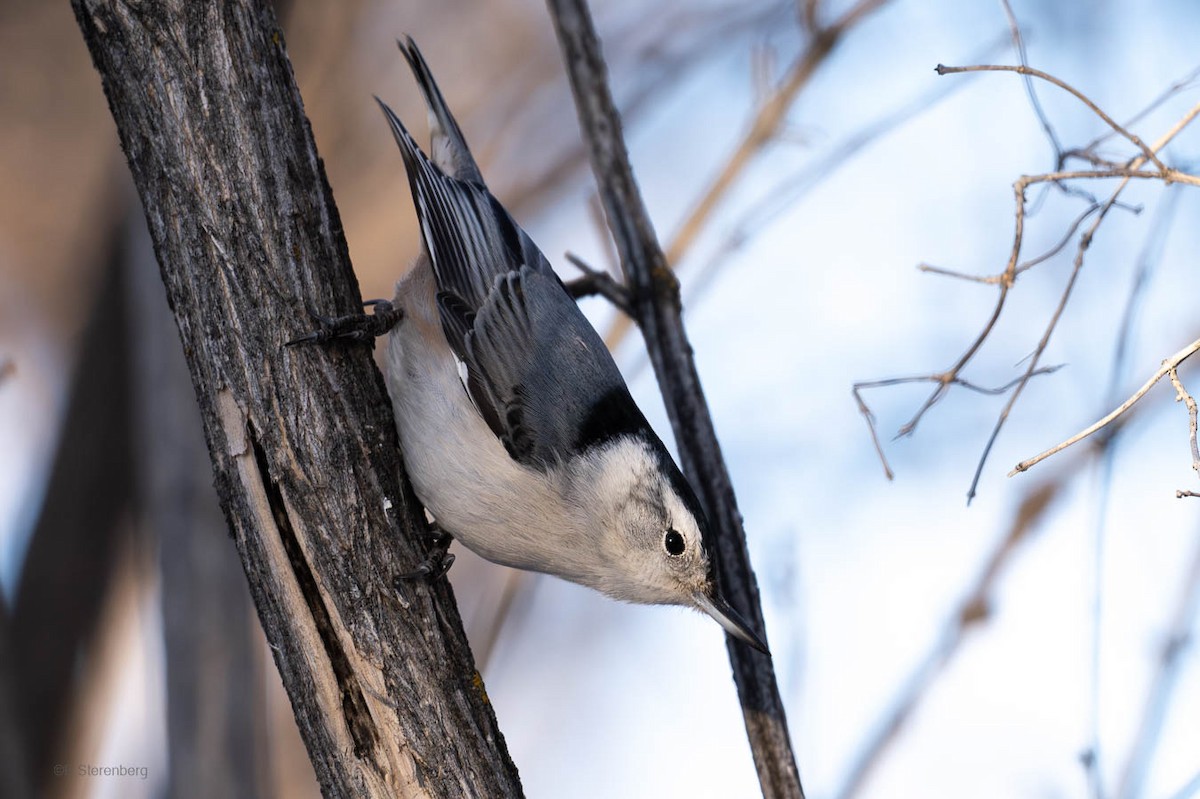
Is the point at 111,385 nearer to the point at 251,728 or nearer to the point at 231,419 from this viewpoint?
the point at 251,728

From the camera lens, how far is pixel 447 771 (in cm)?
179

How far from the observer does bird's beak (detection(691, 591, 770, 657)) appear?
7.07ft

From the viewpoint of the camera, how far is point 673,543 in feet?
7.38

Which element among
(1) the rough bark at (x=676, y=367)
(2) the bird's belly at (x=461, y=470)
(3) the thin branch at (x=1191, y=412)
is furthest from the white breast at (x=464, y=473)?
(3) the thin branch at (x=1191, y=412)

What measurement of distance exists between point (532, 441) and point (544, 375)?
0.17 m

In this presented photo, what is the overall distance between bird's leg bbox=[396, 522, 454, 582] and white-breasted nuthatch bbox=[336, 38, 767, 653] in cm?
7

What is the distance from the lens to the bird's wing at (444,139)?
275 centimetres

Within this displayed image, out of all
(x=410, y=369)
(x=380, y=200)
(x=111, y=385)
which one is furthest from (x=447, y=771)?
(x=380, y=200)

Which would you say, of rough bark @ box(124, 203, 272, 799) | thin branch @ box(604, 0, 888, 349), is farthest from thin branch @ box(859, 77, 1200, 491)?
rough bark @ box(124, 203, 272, 799)

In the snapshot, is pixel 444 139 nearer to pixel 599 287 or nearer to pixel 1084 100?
pixel 599 287

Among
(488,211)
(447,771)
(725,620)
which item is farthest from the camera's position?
(488,211)

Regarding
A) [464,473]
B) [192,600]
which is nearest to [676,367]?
[464,473]

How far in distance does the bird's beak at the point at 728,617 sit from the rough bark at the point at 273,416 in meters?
0.58

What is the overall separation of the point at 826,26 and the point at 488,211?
1272 millimetres
